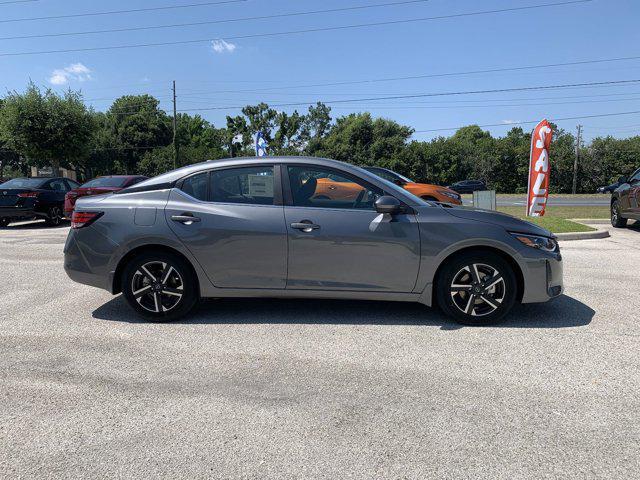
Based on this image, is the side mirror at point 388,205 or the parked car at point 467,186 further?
the parked car at point 467,186

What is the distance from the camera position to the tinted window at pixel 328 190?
464cm

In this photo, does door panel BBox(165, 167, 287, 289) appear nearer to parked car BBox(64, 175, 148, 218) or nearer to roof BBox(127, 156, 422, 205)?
roof BBox(127, 156, 422, 205)

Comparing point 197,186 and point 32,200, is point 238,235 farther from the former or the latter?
point 32,200

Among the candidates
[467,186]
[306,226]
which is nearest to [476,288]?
[306,226]

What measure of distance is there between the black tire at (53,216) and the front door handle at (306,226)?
41.5ft

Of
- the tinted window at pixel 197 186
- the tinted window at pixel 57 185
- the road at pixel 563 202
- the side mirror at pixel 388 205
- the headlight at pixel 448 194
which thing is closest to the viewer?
the side mirror at pixel 388 205

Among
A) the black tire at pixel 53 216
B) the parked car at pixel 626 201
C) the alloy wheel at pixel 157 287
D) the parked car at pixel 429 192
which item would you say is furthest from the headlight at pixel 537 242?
the black tire at pixel 53 216

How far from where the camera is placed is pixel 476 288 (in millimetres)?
4543

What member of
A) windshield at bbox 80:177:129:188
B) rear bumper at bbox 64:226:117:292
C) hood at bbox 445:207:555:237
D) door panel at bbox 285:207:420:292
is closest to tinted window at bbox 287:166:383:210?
door panel at bbox 285:207:420:292

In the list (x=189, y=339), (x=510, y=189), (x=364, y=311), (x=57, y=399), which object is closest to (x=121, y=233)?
(x=189, y=339)

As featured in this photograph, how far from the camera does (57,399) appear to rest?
3.21 meters

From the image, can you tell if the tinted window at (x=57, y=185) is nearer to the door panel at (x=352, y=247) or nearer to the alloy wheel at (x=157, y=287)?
the alloy wheel at (x=157, y=287)

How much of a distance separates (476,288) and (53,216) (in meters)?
13.9

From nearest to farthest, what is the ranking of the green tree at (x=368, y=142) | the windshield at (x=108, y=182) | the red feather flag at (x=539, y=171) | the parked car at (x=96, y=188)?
the parked car at (x=96, y=188), the windshield at (x=108, y=182), the red feather flag at (x=539, y=171), the green tree at (x=368, y=142)
